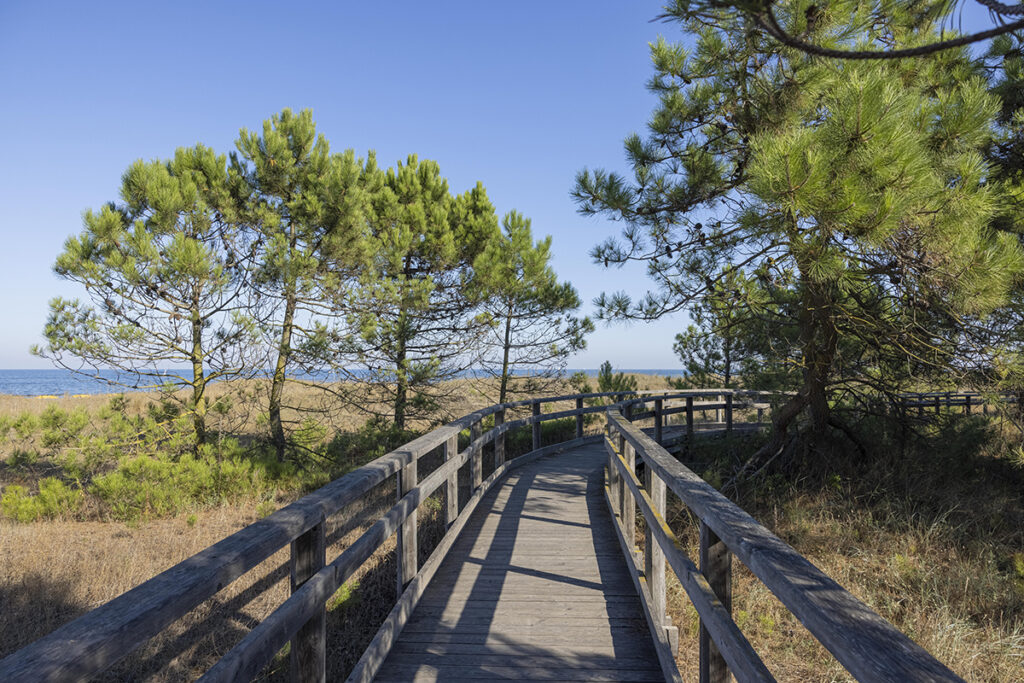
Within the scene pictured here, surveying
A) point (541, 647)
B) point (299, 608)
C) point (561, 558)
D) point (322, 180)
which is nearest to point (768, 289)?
point (561, 558)

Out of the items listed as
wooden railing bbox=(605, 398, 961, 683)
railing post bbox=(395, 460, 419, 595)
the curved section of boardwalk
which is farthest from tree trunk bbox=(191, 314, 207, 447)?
wooden railing bbox=(605, 398, 961, 683)

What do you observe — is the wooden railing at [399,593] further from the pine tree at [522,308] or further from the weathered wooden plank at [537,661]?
the pine tree at [522,308]

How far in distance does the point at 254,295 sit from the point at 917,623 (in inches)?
438

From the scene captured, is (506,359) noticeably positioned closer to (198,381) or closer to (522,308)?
(522,308)

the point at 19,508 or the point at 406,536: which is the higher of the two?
the point at 406,536

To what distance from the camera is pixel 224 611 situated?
17.8 feet

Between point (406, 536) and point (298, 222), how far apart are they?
396 inches

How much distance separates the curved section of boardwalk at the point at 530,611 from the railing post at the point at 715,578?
2.72 feet

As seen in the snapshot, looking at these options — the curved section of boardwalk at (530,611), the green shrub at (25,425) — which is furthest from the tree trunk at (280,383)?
the curved section of boardwalk at (530,611)

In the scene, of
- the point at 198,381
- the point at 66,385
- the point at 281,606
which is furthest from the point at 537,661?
the point at 66,385

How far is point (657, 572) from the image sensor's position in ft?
11.2

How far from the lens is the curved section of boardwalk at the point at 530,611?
10.2ft

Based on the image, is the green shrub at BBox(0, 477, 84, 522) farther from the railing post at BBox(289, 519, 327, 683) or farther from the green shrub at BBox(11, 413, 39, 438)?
the railing post at BBox(289, 519, 327, 683)

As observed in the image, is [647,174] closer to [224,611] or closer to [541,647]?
[541,647]
